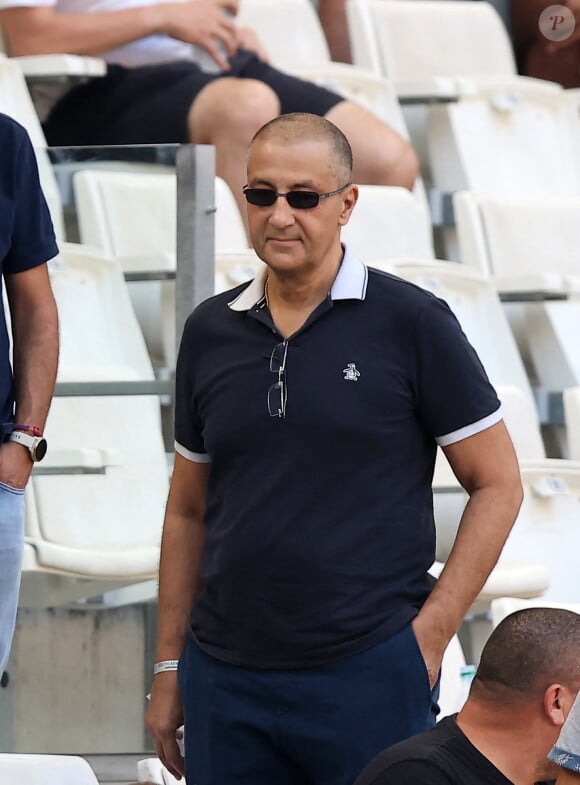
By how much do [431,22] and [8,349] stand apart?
3.82 metres

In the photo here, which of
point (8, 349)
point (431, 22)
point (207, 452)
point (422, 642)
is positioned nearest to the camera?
point (422, 642)

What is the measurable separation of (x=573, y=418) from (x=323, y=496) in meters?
2.24

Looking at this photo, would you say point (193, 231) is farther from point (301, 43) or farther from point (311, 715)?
point (301, 43)

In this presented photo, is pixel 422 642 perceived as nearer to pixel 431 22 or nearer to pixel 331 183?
pixel 331 183

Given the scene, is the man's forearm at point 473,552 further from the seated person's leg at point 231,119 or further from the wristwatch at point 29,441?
the seated person's leg at point 231,119

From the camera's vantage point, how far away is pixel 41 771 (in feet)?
7.39

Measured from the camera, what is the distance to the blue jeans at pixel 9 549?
229 centimetres

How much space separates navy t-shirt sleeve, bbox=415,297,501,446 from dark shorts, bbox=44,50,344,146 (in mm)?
2340

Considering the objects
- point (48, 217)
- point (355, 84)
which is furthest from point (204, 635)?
point (355, 84)

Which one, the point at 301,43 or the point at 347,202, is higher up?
the point at 301,43

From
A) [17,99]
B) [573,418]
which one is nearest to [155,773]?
[573,418]

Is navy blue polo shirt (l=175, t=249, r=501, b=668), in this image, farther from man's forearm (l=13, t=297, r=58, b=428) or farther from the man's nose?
man's forearm (l=13, t=297, r=58, b=428)

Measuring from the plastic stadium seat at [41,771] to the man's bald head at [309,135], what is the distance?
2.74ft

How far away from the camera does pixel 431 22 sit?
5.89 m
